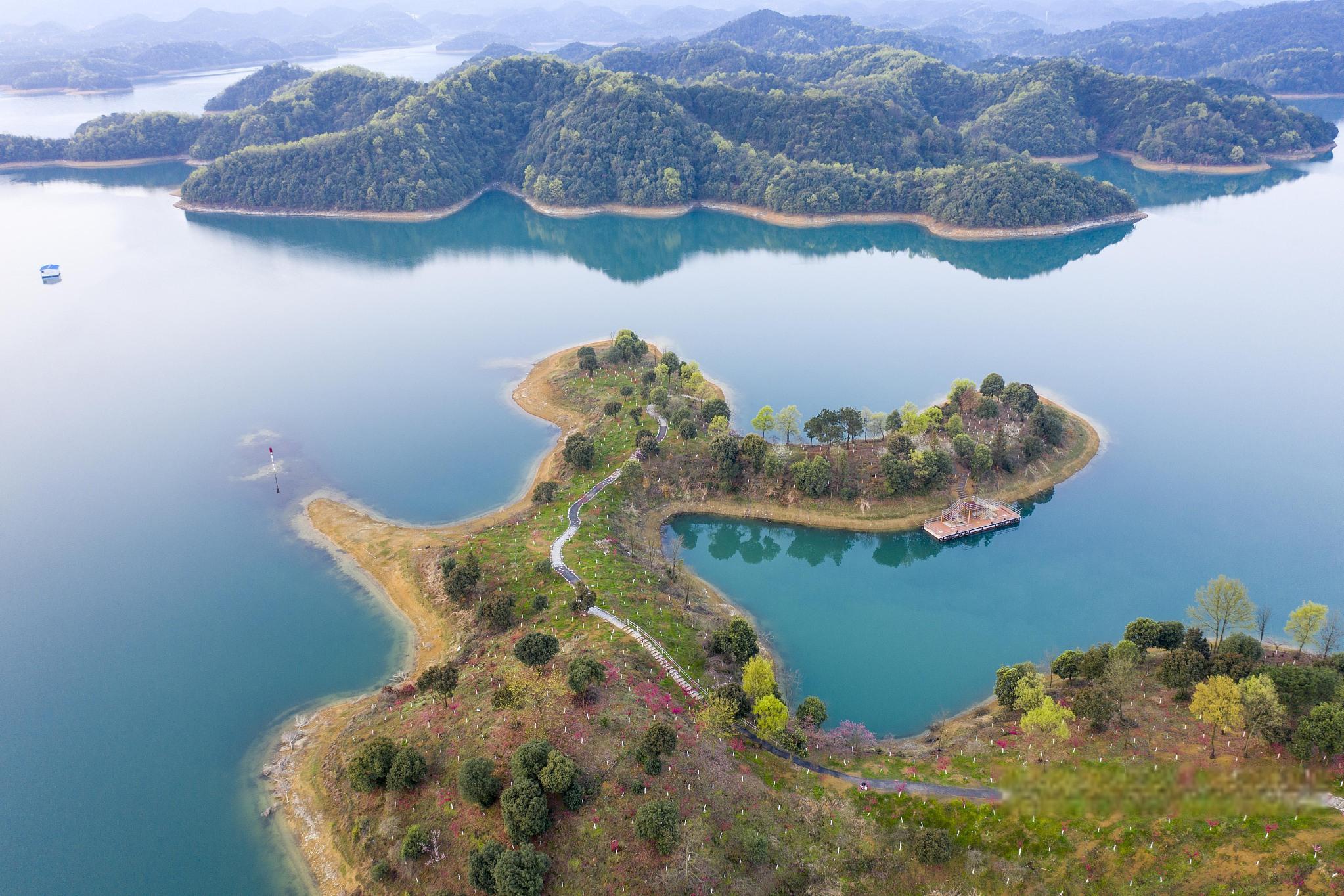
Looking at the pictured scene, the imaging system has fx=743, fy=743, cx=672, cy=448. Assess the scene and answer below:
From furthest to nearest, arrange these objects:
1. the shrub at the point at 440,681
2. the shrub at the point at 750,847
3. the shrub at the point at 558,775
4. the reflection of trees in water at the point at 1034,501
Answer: the reflection of trees in water at the point at 1034,501
the shrub at the point at 440,681
the shrub at the point at 558,775
the shrub at the point at 750,847

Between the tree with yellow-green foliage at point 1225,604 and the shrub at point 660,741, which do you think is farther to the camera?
the tree with yellow-green foliage at point 1225,604

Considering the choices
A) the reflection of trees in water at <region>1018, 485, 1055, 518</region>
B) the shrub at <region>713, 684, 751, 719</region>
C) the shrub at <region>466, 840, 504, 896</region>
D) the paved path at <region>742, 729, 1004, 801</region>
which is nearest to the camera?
the shrub at <region>466, 840, 504, 896</region>

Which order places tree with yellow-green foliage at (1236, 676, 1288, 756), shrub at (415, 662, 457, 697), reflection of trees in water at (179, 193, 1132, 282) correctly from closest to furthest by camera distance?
1. tree with yellow-green foliage at (1236, 676, 1288, 756)
2. shrub at (415, 662, 457, 697)
3. reflection of trees in water at (179, 193, 1132, 282)

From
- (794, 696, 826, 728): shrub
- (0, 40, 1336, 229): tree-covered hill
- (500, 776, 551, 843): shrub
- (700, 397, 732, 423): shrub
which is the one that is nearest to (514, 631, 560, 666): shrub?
(500, 776, 551, 843): shrub

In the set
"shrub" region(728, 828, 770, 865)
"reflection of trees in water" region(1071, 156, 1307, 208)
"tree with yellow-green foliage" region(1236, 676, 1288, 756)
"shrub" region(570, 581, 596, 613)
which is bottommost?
"shrub" region(728, 828, 770, 865)

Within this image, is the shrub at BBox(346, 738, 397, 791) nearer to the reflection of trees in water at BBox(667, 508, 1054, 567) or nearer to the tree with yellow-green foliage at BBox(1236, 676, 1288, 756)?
the reflection of trees in water at BBox(667, 508, 1054, 567)

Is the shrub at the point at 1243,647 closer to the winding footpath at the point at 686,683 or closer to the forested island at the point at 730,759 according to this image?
the forested island at the point at 730,759

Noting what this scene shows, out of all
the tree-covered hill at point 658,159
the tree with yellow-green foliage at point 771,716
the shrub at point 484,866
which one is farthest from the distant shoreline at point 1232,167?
the shrub at point 484,866
